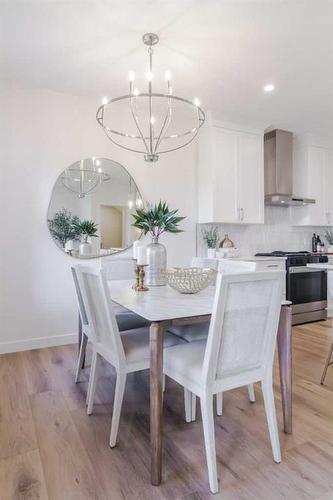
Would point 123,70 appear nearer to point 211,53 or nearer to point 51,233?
point 211,53

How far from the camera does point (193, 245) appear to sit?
405 centimetres

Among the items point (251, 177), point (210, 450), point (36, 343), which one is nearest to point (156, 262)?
point (210, 450)

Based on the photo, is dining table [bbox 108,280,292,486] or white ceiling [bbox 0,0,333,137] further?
white ceiling [bbox 0,0,333,137]

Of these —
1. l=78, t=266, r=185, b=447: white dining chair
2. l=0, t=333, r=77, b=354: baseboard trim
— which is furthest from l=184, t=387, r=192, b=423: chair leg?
l=0, t=333, r=77, b=354: baseboard trim

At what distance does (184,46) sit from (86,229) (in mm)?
1959

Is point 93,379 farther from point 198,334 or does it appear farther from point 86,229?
point 86,229

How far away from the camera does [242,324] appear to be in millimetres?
1400

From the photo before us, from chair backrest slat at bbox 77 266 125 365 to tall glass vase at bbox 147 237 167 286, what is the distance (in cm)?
58

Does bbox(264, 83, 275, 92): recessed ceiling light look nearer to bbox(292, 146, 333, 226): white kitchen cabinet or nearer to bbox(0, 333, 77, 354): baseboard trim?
bbox(292, 146, 333, 226): white kitchen cabinet

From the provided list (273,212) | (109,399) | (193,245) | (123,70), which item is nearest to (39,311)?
(109,399)

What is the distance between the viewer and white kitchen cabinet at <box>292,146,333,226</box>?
15.2 feet

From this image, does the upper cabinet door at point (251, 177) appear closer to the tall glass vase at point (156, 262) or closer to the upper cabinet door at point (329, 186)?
the upper cabinet door at point (329, 186)

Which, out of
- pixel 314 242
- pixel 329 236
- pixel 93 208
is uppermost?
pixel 93 208

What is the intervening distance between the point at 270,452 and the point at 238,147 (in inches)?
132
